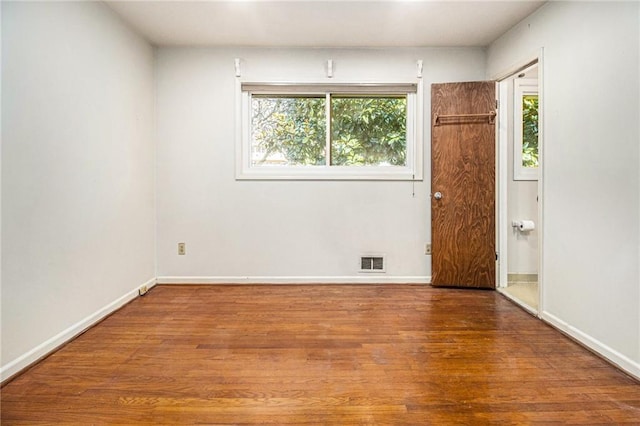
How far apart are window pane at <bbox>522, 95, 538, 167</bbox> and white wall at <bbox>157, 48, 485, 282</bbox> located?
2.10 ft

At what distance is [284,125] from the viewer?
11.8ft

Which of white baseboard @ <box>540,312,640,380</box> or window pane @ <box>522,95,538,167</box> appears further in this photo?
window pane @ <box>522,95,538,167</box>

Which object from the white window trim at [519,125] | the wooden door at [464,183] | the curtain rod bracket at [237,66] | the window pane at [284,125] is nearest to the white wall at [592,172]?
the wooden door at [464,183]

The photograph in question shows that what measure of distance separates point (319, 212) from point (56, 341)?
7.45 feet

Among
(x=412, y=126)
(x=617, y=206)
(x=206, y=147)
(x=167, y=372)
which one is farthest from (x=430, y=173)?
(x=167, y=372)

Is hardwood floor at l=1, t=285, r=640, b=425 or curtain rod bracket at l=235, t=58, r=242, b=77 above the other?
curtain rod bracket at l=235, t=58, r=242, b=77

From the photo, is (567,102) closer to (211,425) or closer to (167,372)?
(211,425)

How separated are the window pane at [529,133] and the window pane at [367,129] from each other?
4.07 ft

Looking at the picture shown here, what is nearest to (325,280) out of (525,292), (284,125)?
(284,125)

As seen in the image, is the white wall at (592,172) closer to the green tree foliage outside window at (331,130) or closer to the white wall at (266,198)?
the white wall at (266,198)

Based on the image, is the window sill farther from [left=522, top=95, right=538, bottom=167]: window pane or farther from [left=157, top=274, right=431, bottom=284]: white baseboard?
[left=522, top=95, right=538, bottom=167]: window pane

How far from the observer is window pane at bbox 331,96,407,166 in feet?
11.8

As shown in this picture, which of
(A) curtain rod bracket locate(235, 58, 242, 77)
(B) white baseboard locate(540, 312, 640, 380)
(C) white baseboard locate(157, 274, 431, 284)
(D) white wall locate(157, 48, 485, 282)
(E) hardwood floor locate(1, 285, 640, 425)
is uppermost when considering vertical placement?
(A) curtain rod bracket locate(235, 58, 242, 77)

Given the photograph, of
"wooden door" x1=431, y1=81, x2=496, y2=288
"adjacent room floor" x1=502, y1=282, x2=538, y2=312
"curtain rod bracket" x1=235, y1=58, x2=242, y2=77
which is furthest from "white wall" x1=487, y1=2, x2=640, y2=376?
"curtain rod bracket" x1=235, y1=58, x2=242, y2=77
